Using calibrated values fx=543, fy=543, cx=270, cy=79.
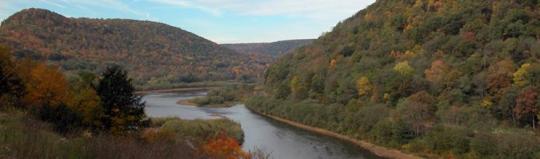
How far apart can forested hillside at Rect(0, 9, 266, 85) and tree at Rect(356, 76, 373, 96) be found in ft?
227

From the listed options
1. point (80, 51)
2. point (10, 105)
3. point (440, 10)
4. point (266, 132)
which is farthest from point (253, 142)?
point (80, 51)

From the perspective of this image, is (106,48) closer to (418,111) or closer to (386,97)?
(386,97)

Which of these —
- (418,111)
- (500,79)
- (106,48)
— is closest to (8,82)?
(418,111)

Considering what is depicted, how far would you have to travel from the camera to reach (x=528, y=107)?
47.2 m

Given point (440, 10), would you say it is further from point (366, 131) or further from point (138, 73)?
point (138, 73)

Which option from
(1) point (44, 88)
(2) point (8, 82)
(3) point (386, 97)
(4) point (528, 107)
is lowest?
(3) point (386, 97)

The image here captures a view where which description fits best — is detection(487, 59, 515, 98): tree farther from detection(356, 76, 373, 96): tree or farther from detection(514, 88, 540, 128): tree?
detection(356, 76, 373, 96): tree

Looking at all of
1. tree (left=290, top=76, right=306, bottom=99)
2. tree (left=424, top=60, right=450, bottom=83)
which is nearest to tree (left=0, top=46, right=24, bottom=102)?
tree (left=424, top=60, right=450, bottom=83)

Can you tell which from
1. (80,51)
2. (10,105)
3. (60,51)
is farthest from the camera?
(80,51)

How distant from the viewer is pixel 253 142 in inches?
2114

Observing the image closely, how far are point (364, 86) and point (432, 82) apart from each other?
1047 centimetres

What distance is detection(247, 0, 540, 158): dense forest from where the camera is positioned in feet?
155

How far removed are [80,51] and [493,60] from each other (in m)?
119

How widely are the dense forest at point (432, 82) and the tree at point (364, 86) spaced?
133mm
